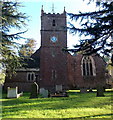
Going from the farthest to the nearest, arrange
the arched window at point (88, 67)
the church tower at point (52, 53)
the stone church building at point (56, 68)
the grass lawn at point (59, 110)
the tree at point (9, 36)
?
1. the arched window at point (88, 67)
2. the stone church building at point (56, 68)
3. the church tower at point (52, 53)
4. the tree at point (9, 36)
5. the grass lawn at point (59, 110)

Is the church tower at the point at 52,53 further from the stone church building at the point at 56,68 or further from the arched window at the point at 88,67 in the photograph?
the arched window at the point at 88,67

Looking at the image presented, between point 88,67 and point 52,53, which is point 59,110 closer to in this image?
point 52,53

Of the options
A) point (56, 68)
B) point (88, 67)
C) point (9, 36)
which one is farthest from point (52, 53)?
point (9, 36)

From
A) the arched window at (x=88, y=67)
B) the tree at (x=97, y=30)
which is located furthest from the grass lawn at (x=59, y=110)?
the arched window at (x=88, y=67)

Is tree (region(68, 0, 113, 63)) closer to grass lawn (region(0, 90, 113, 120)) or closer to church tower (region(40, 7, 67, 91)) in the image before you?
grass lawn (region(0, 90, 113, 120))

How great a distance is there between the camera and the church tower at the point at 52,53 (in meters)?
24.0

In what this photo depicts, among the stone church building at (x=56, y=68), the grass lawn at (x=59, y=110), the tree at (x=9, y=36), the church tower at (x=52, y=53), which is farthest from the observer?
the stone church building at (x=56, y=68)

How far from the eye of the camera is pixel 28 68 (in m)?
25.0

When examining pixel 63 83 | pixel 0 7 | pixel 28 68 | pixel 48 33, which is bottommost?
pixel 63 83

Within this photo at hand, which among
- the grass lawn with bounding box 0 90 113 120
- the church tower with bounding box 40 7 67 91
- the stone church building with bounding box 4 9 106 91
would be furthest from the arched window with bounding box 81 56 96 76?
the grass lawn with bounding box 0 90 113 120

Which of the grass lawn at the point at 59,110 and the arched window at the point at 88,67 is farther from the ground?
the arched window at the point at 88,67

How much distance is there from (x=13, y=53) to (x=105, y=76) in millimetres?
19681

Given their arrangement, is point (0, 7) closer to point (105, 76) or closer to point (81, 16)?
point (81, 16)

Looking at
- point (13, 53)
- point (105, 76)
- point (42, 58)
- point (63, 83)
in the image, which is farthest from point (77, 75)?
point (13, 53)
